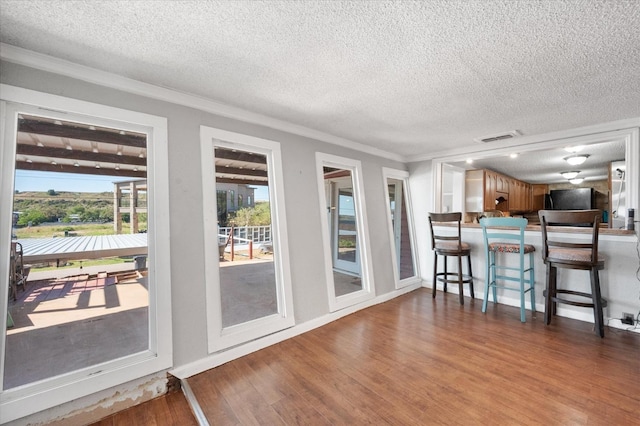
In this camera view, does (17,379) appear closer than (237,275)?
Yes

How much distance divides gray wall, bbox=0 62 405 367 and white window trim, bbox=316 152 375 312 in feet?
0.25

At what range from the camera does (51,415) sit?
1.62 metres

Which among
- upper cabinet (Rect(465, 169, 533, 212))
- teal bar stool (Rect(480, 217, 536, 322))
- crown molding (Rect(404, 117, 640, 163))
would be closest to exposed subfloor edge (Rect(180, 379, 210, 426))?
teal bar stool (Rect(480, 217, 536, 322))

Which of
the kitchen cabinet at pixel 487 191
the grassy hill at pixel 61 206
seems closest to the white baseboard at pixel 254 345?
the grassy hill at pixel 61 206

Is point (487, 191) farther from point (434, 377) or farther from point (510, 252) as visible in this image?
point (434, 377)

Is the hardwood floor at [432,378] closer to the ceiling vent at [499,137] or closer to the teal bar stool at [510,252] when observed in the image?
the teal bar stool at [510,252]

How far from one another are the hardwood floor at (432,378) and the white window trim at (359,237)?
0.41 metres

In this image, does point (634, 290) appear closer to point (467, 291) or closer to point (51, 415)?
point (467, 291)

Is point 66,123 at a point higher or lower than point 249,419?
higher

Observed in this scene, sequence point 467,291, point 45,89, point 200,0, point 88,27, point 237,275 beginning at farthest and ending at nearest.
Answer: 1. point 467,291
2. point 237,275
3. point 45,89
4. point 88,27
5. point 200,0

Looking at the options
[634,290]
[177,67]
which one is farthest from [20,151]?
[634,290]

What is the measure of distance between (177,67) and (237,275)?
1.85 m

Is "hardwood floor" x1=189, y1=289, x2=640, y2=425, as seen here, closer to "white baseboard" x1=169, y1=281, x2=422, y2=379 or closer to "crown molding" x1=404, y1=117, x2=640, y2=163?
"white baseboard" x1=169, y1=281, x2=422, y2=379

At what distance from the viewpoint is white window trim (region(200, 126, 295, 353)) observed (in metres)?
2.30
